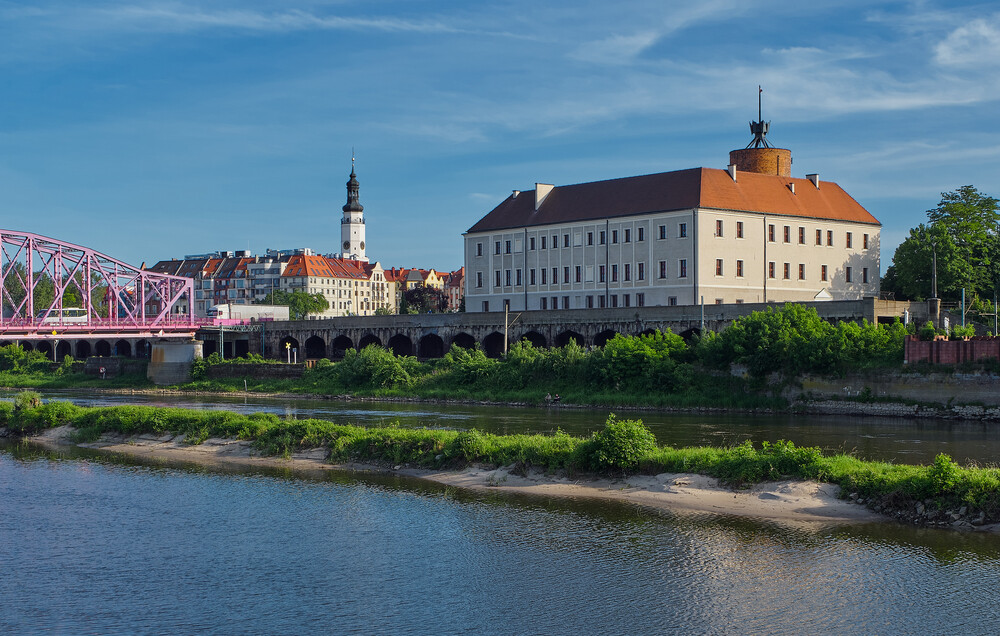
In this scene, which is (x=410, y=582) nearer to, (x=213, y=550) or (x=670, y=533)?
(x=213, y=550)

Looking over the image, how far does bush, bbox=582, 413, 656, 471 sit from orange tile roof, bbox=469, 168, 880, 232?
49996 mm

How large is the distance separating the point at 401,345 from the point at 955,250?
148 feet

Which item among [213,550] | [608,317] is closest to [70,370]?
[608,317]

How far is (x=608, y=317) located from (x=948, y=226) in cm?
3259

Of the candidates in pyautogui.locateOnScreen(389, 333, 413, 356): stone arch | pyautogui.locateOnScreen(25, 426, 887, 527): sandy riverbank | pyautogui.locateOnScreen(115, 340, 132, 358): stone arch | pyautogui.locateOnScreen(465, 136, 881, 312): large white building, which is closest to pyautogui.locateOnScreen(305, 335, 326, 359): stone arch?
pyautogui.locateOnScreen(389, 333, 413, 356): stone arch

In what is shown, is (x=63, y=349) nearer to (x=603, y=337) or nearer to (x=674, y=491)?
(x=603, y=337)

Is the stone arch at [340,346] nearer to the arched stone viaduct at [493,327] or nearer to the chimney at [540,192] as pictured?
the arched stone viaduct at [493,327]

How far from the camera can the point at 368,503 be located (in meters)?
29.1

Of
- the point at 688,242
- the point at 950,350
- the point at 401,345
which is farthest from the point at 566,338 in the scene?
the point at 950,350

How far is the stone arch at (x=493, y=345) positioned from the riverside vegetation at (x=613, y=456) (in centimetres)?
3631

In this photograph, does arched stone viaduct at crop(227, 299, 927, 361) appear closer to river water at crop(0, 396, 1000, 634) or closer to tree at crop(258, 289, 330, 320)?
river water at crop(0, 396, 1000, 634)

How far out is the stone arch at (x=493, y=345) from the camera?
7956cm

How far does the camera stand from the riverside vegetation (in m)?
25.3

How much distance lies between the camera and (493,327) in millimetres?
79062
